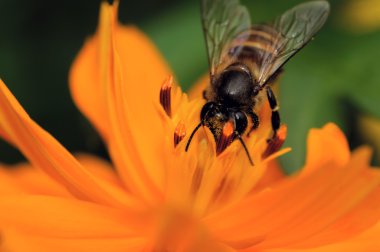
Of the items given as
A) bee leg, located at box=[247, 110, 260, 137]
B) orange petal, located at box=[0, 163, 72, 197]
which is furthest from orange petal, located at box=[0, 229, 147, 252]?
bee leg, located at box=[247, 110, 260, 137]

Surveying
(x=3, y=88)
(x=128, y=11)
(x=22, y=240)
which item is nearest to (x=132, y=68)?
(x=128, y=11)

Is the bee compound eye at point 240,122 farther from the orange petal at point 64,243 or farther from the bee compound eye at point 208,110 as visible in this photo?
the orange petal at point 64,243

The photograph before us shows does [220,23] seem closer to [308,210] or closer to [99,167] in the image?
[99,167]

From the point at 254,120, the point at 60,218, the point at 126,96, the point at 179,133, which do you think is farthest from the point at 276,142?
the point at 60,218

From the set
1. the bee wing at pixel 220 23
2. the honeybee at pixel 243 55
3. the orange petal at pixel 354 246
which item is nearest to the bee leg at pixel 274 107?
the honeybee at pixel 243 55

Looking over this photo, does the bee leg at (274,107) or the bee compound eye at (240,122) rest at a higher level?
the bee leg at (274,107)
